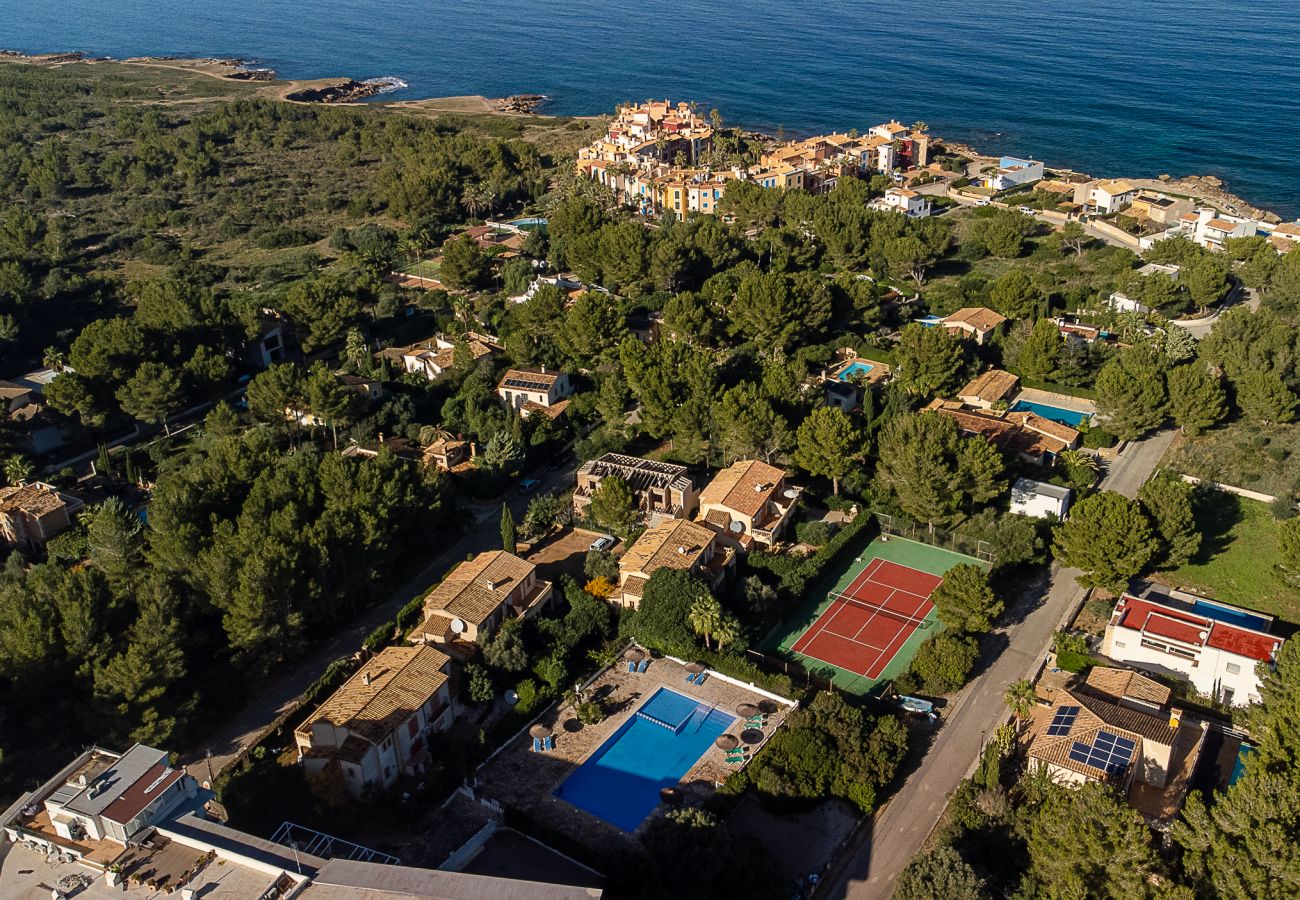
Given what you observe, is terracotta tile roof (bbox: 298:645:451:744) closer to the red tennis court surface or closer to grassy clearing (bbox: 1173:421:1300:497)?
the red tennis court surface

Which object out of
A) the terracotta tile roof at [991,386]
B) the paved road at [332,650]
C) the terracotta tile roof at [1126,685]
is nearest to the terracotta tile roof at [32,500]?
the paved road at [332,650]

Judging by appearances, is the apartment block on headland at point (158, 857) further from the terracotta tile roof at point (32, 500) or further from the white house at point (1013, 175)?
the white house at point (1013, 175)

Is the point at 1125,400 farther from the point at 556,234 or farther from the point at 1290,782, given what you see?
the point at 556,234

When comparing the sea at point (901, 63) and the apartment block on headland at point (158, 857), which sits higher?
the sea at point (901, 63)

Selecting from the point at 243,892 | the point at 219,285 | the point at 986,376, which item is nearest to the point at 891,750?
the point at 243,892

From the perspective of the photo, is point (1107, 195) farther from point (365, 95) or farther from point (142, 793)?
point (365, 95)

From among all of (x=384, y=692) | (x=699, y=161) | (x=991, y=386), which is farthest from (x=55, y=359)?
(x=699, y=161)
